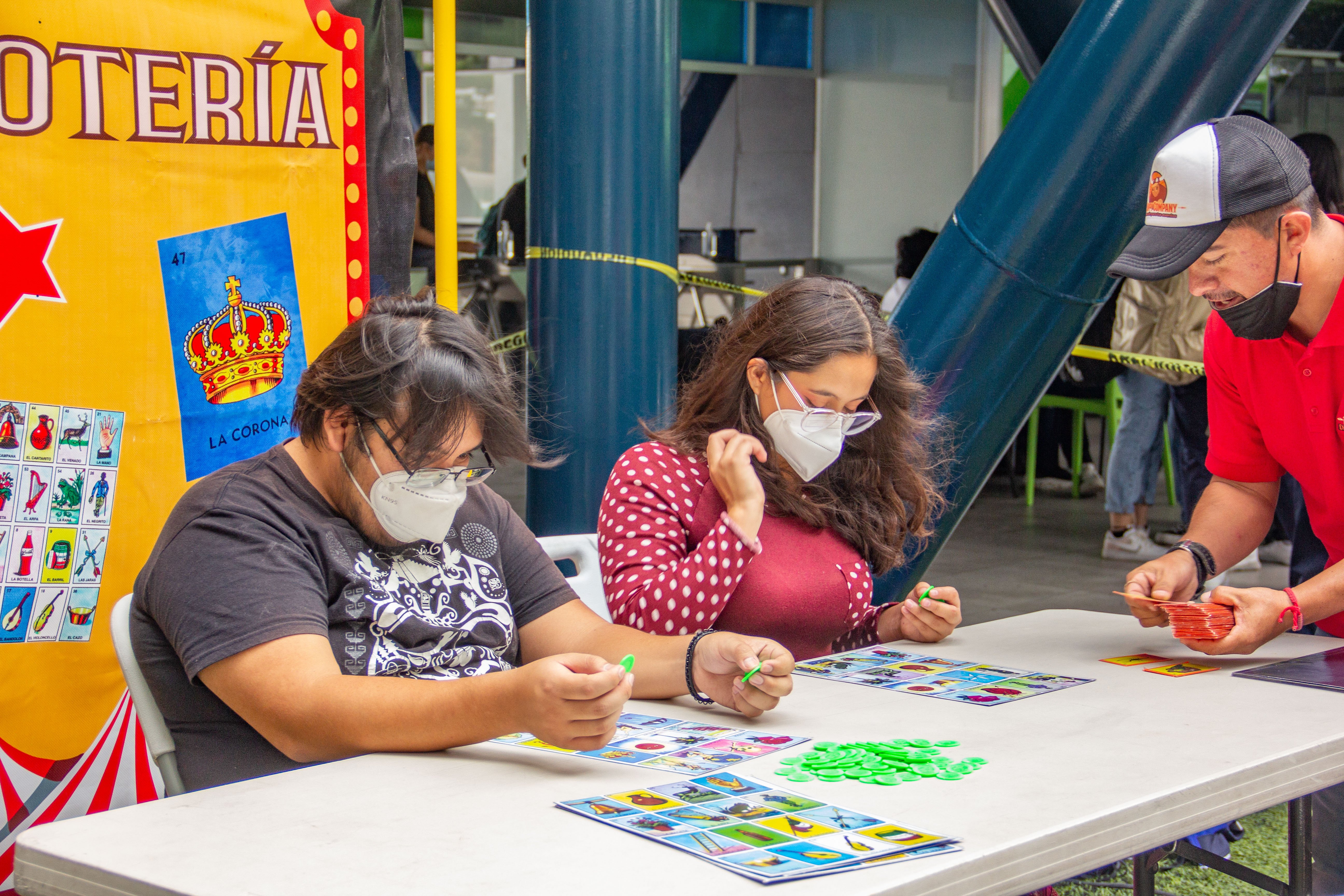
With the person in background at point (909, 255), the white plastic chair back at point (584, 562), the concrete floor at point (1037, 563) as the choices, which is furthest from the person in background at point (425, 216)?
the white plastic chair back at point (584, 562)

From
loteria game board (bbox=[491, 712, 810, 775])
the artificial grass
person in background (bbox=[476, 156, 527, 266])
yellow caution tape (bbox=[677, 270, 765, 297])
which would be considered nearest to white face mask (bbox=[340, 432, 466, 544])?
loteria game board (bbox=[491, 712, 810, 775])

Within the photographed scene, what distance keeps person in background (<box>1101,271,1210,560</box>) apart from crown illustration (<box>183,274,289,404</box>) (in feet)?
11.6

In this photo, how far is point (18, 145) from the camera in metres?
2.26

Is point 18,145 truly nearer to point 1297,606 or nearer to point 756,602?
point 756,602

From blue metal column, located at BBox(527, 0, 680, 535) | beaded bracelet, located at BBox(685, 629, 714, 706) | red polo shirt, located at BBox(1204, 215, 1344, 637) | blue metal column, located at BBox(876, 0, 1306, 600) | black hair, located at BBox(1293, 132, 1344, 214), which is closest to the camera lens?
beaded bracelet, located at BBox(685, 629, 714, 706)

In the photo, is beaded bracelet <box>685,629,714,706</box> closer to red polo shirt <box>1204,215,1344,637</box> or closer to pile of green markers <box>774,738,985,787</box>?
pile of green markers <box>774,738,985,787</box>

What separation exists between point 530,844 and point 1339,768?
1.06 meters

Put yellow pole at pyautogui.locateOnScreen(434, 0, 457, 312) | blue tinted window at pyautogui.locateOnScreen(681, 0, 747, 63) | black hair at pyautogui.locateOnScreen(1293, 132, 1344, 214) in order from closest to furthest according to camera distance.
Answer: yellow pole at pyautogui.locateOnScreen(434, 0, 457, 312) < black hair at pyautogui.locateOnScreen(1293, 132, 1344, 214) < blue tinted window at pyautogui.locateOnScreen(681, 0, 747, 63)

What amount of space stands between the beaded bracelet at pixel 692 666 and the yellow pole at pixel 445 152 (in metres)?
1.40

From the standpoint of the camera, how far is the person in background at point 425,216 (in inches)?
265

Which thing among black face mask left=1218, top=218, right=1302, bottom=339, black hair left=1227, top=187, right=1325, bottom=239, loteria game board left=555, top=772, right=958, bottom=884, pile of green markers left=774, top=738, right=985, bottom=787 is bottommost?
pile of green markers left=774, top=738, right=985, bottom=787

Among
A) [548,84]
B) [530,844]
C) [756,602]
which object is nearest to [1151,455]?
[548,84]

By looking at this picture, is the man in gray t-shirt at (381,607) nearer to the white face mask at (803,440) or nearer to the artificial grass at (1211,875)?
the white face mask at (803,440)

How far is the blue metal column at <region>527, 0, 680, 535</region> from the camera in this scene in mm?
3266
